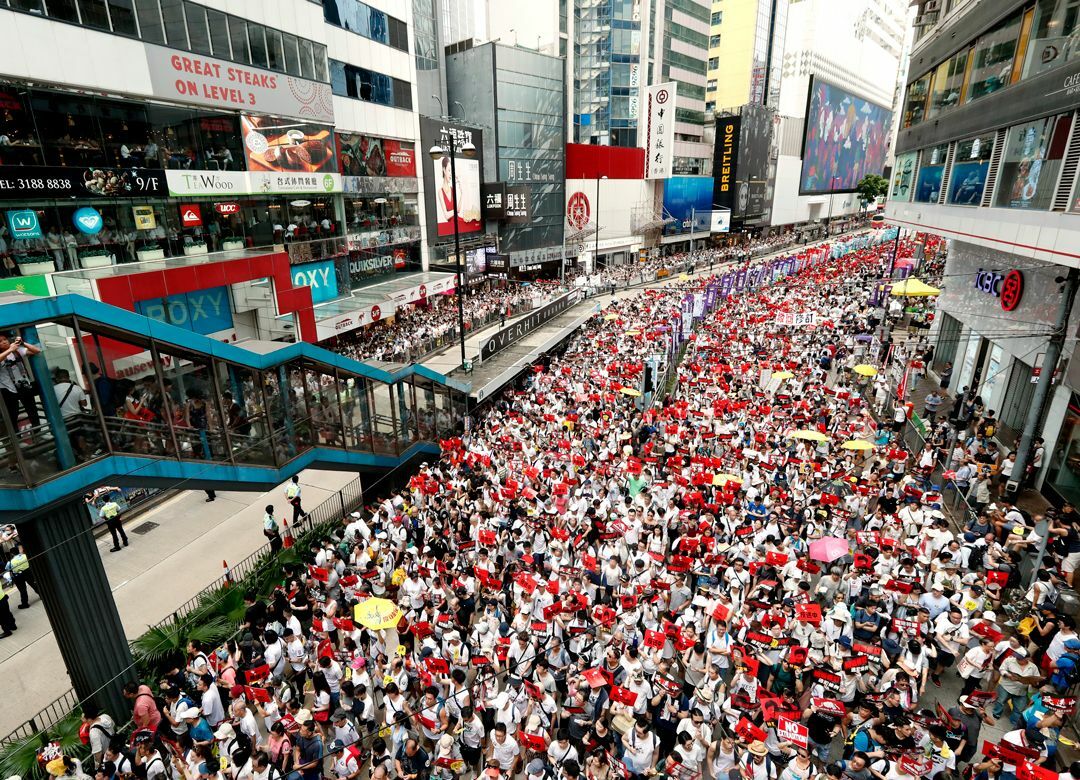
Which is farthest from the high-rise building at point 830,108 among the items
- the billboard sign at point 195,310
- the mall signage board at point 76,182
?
the mall signage board at point 76,182

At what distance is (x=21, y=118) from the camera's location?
1377cm

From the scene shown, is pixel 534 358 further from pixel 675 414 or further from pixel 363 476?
pixel 363 476

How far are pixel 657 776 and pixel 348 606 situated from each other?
5.29 m

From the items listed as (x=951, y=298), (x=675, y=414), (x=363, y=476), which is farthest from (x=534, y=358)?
(x=951, y=298)

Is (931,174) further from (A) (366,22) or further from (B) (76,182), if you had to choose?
(B) (76,182)

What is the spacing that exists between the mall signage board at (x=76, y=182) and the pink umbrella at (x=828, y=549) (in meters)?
18.9

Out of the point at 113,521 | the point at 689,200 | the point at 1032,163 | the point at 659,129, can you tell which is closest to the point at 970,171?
the point at 1032,163

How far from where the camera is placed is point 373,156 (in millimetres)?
27062

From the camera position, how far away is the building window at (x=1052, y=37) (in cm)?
1101

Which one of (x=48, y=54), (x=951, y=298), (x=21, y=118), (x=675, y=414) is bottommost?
(x=675, y=414)

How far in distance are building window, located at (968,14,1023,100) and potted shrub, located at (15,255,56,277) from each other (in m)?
24.7

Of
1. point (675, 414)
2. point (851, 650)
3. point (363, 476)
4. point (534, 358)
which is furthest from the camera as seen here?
point (534, 358)

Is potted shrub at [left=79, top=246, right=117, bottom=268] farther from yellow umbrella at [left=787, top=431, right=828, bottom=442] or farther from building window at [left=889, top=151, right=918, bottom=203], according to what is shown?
building window at [left=889, top=151, right=918, bottom=203]

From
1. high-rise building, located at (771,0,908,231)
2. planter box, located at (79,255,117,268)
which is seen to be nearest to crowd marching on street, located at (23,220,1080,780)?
planter box, located at (79,255,117,268)
